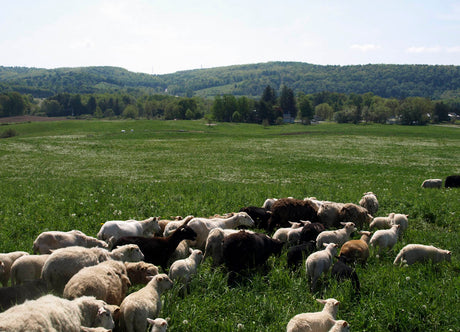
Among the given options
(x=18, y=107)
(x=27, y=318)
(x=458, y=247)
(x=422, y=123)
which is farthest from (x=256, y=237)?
(x=18, y=107)

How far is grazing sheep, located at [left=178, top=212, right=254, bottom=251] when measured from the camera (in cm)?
895

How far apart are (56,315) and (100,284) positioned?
3.90 feet

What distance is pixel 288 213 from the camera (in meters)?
10.9

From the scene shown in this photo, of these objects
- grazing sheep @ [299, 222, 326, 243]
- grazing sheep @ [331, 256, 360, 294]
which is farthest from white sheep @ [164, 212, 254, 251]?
grazing sheep @ [331, 256, 360, 294]

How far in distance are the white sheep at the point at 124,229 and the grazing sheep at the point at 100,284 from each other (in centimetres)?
239

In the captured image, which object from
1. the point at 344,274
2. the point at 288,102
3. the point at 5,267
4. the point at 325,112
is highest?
the point at 288,102

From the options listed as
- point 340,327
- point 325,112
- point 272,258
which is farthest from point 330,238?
point 325,112

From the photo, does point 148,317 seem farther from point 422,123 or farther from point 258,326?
point 422,123

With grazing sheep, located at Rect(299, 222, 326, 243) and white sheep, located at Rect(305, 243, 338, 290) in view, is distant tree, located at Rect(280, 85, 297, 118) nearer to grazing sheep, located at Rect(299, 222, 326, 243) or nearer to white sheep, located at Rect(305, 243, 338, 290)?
grazing sheep, located at Rect(299, 222, 326, 243)

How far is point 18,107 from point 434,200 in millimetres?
175656

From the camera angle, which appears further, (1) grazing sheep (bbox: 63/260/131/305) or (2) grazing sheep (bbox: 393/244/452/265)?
(2) grazing sheep (bbox: 393/244/452/265)

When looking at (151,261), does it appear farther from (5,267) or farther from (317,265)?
(317,265)

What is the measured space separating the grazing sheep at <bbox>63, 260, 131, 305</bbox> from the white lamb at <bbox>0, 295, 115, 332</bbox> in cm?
44

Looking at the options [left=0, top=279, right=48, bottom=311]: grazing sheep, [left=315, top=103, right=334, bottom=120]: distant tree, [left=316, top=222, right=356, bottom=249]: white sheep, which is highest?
[left=315, top=103, right=334, bottom=120]: distant tree
